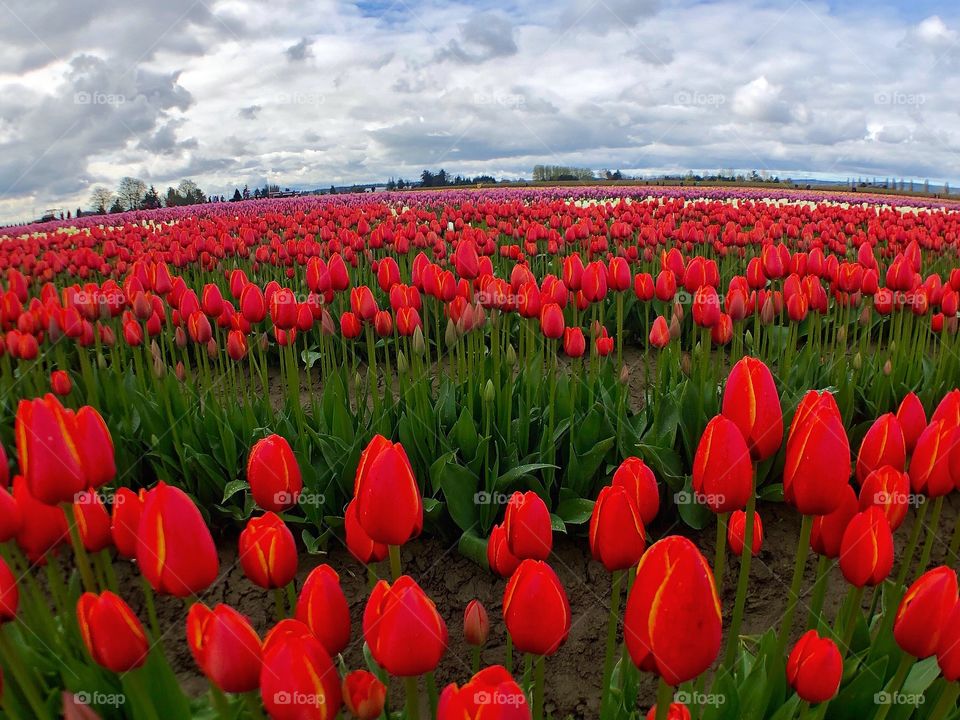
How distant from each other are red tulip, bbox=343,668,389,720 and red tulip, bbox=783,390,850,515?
106 centimetres

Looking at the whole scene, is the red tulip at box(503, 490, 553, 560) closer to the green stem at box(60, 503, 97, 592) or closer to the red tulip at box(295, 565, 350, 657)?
the red tulip at box(295, 565, 350, 657)

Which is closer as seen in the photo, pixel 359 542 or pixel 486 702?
pixel 486 702

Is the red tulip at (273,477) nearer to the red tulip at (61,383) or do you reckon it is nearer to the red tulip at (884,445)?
the red tulip at (884,445)

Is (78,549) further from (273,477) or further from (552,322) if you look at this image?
(552,322)

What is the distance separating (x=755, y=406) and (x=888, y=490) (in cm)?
44

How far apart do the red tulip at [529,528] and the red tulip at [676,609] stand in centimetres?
45

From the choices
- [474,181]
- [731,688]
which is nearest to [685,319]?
[731,688]

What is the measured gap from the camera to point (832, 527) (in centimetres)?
179

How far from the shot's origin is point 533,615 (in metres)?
1.42

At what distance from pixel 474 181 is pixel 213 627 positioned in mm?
54511

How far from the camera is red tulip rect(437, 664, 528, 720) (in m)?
1.08

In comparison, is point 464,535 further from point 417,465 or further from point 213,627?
point 213,627

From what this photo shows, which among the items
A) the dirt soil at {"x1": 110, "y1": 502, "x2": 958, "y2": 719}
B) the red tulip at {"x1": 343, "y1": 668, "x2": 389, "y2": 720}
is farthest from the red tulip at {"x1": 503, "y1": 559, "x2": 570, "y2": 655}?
the dirt soil at {"x1": 110, "y1": 502, "x2": 958, "y2": 719}

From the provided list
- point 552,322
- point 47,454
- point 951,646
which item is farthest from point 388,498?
point 552,322
